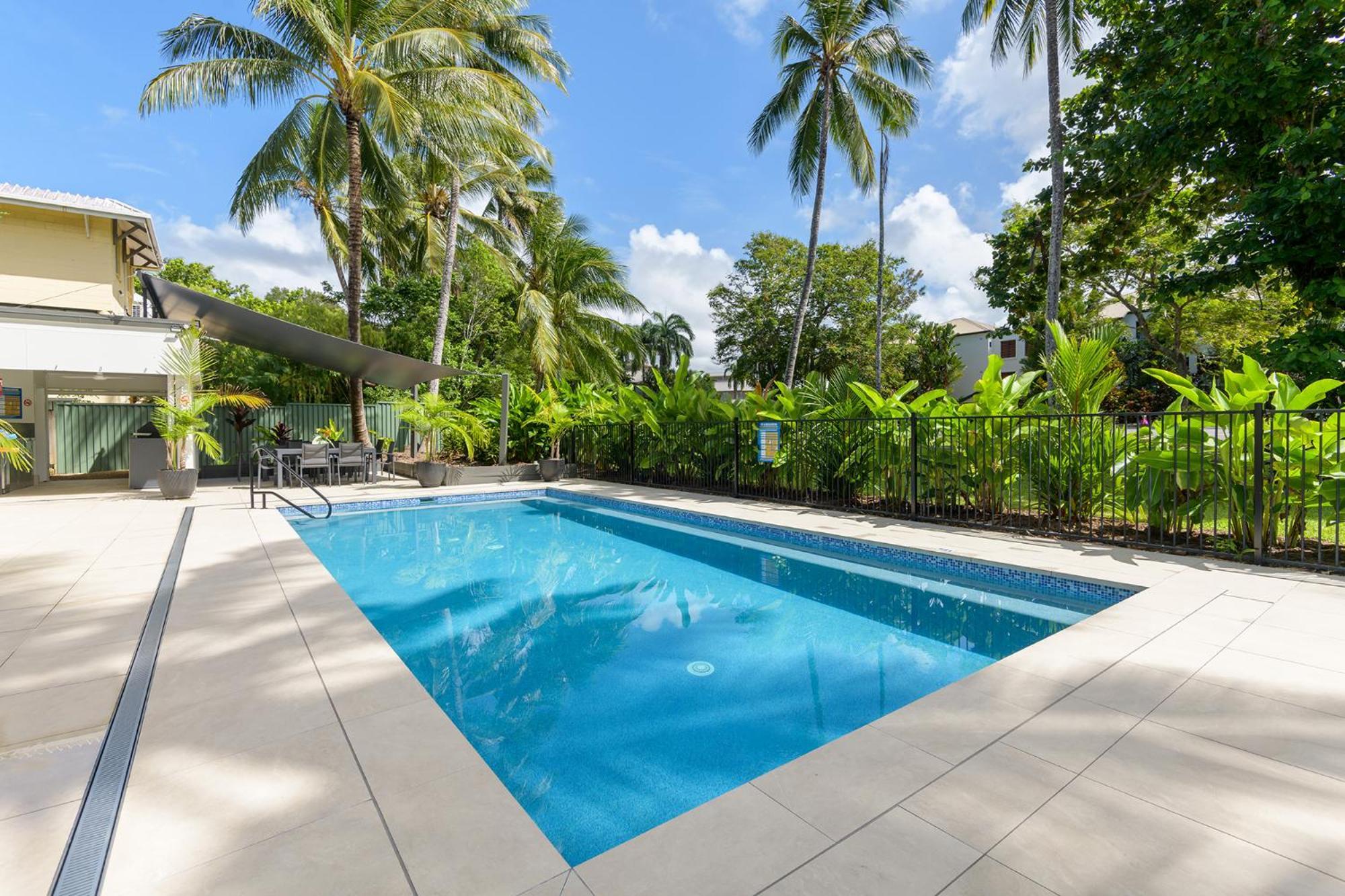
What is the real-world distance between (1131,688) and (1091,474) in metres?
3.87

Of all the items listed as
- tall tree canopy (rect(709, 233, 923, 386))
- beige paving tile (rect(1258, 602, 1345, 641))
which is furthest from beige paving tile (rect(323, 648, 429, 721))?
tall tree canopy (rect(709, 233, 923, 386))

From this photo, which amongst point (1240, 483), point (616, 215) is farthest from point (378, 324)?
point (1240, 483)

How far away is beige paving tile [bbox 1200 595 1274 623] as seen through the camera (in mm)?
3463

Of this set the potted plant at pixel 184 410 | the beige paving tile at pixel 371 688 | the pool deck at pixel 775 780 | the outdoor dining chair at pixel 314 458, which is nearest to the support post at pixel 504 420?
the outdoor dining chair at pixel 314 458

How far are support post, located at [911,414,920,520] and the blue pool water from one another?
5.06 ft

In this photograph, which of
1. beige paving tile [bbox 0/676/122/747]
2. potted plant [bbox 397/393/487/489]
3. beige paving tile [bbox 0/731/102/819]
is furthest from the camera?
potted plant [bbox 397/393/487/489]

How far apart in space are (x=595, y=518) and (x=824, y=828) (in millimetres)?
7266

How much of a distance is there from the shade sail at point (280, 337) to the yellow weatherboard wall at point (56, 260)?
100 inches

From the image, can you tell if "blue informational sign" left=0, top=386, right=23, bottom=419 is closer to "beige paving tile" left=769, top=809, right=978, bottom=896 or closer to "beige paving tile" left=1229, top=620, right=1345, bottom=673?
"beige paving tile" left=769, top=809, right=978, bottom=896

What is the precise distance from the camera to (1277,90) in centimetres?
708

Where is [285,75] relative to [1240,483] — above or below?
above

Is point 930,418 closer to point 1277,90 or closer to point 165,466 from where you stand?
point 1277,90

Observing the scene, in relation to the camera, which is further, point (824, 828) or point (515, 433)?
point (515, 433)

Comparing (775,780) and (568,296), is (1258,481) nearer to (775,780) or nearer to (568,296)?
(775,780)
